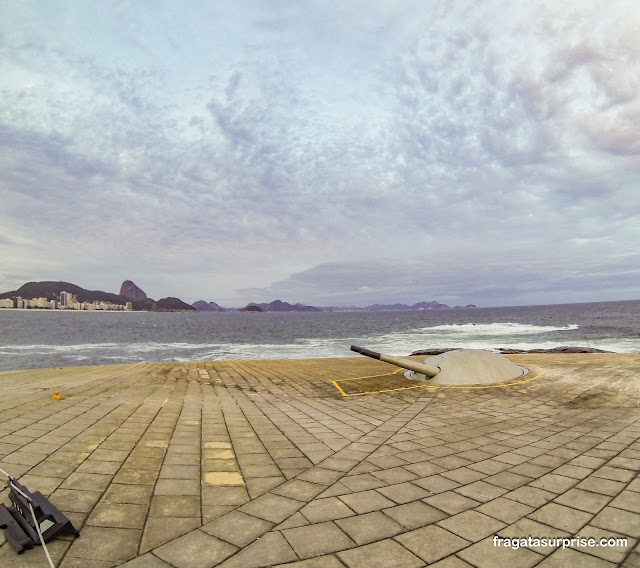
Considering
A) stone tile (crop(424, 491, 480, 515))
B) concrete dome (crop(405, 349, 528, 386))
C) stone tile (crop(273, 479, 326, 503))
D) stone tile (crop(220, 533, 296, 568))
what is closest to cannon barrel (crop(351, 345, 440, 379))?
concrete dome (crop(405, 349, 528, 386))

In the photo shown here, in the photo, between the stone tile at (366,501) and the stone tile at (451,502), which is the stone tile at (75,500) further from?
the stone tile at (451,502)

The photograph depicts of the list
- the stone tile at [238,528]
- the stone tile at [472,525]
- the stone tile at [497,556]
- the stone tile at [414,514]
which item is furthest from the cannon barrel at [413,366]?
the stone tile at [497,556]

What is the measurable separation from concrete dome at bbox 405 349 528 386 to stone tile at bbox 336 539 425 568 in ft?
24.2

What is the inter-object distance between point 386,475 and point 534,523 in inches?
55.7

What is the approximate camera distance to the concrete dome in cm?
970

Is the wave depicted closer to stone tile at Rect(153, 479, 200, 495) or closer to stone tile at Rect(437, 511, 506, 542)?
stone tile at Rect(437, 511, 506, 542)

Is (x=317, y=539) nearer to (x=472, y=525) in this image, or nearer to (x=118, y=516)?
(x=472, y=525)

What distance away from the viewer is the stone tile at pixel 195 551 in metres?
2.63

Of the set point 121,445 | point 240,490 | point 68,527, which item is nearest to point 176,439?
point 121,445

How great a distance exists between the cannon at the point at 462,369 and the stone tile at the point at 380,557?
23.9 ft

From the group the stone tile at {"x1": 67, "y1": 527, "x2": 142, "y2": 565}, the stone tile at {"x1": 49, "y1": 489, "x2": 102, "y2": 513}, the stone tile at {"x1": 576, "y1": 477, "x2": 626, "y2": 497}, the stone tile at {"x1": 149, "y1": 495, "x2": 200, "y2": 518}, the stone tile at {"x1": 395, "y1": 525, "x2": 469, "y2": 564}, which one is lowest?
the stone tile at {"x1": 576, "y1": 477, "x2": 626, "y2": 497}

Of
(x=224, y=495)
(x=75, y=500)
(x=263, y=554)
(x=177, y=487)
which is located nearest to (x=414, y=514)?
(x=263, y=554)

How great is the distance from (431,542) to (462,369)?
7.61 m

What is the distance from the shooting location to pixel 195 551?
276cm
